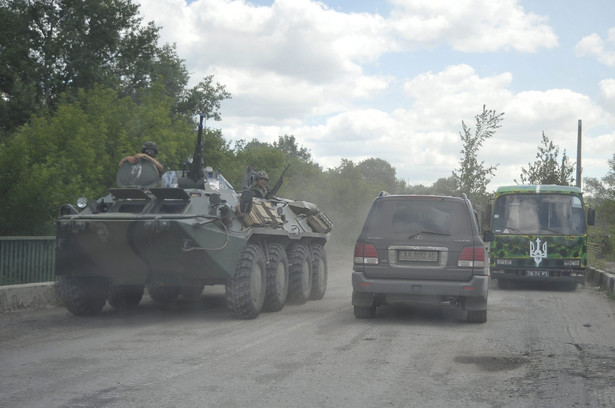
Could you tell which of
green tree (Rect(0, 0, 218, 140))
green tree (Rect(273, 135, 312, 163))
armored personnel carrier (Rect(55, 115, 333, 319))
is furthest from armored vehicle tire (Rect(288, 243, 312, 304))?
green tree (Rect(273, 135, 312, 163))

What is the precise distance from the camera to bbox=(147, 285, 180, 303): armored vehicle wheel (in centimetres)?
1364

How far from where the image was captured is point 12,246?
12.5 meters

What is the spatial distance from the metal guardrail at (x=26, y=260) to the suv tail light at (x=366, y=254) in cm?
577

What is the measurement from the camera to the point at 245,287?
34.7 ft

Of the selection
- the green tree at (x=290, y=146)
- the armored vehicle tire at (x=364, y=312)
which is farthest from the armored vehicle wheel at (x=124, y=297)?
the green tree at (x=290, y=146)

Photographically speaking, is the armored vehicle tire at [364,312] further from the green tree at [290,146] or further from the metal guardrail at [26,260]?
the green tree at [290,146]

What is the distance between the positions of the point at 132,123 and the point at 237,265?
34.9ft

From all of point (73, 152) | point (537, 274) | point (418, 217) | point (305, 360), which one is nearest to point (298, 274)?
point (418, 217)

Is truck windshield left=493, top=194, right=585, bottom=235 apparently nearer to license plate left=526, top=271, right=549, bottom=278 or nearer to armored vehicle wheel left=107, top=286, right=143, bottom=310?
license plate left=526, top=271, right=549, bottom=278

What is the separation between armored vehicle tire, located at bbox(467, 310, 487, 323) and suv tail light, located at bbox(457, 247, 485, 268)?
773 mm

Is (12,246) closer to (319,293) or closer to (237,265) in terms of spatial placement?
(237,265)

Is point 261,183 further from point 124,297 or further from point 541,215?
point 541,215

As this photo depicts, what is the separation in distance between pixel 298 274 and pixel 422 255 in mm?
3531

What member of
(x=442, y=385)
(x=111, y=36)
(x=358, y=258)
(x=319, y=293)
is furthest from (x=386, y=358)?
(x=111, y=36)
